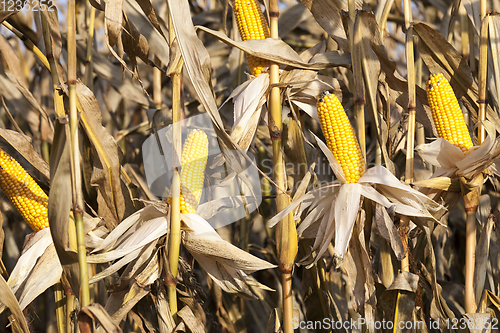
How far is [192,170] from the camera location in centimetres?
134

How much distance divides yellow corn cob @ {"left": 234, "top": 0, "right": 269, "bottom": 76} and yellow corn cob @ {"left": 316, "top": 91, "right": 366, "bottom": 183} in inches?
11.6

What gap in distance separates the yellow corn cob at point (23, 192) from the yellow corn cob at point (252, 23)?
907 millimetres

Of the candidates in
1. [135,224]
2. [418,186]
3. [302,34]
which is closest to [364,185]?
[418,186]

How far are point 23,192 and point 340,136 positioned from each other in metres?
1.11

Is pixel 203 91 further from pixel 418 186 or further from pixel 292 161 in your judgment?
pixel 418 186

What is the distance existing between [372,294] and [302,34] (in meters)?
1.94

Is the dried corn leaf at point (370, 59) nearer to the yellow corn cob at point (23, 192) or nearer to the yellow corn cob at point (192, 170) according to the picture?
the yellow corn cob at point (192, 170)

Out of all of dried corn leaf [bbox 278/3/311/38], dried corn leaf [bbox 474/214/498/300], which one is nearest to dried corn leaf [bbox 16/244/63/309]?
dried corn leaf [bbox 474/214/498/300]

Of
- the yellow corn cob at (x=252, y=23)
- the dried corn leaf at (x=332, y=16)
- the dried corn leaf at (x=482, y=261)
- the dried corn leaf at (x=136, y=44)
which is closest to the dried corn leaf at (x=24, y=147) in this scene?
the dried corn leaf at (x=136, y=44)

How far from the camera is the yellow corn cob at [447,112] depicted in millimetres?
1416

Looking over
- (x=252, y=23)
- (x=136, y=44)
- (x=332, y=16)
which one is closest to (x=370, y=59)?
(x=332, y=16)

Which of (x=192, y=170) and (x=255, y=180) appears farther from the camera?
(x=255, y=180)

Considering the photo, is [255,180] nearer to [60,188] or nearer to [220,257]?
[220,257]

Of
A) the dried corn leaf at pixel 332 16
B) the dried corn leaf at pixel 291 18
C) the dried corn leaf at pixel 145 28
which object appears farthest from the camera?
the dried corn leaf at pixel 291 18
